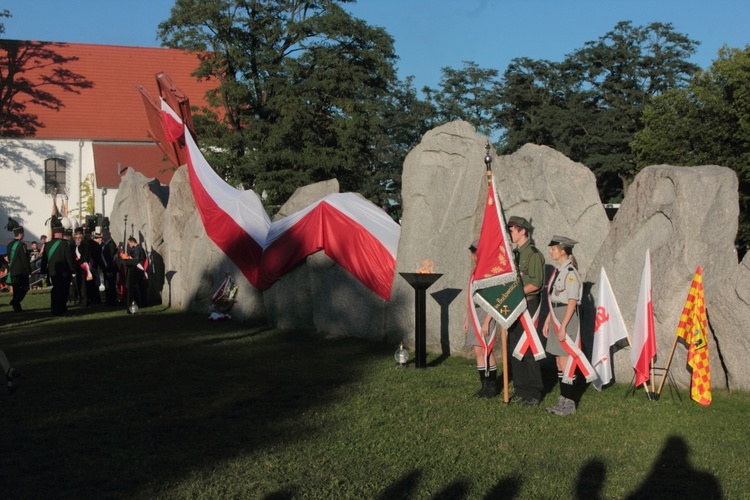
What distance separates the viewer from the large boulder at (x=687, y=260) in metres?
9.02

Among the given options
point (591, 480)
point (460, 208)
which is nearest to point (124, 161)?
point (460, 208)

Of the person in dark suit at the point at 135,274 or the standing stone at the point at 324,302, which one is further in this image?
the person in dark suit at the point at 135,274

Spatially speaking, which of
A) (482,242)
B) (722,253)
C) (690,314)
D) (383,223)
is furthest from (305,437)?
(383,223)

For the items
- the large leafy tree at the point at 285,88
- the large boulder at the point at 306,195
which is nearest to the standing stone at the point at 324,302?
the large boulder at the point at 306,195

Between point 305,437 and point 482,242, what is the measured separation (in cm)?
290

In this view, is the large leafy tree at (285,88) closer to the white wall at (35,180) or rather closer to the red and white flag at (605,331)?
the white wall at (35,180)

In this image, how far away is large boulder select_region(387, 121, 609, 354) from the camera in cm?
1142

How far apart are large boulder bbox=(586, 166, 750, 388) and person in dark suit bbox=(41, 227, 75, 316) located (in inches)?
492

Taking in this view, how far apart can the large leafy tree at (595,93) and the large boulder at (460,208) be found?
4024 cm

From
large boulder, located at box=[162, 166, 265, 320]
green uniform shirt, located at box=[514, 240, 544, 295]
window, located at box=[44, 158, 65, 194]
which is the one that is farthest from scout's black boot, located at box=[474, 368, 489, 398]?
window, located at box=[44, 158, 65, 194]

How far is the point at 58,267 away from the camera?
18234 millimetres

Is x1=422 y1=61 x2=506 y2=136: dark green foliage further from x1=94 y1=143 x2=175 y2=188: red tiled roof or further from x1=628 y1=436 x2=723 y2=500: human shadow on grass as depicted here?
x1=628 y1=436 x2=723 y2=500: human shadow on grass

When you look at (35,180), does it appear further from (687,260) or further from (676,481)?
(676,481)

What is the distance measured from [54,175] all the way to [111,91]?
20.9ft
